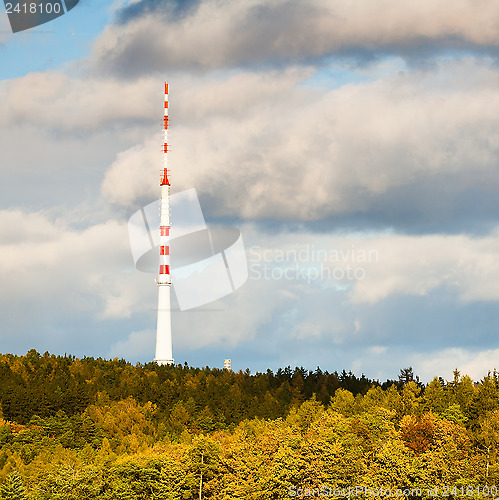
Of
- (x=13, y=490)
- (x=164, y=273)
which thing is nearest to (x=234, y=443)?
(x=13, y=490)

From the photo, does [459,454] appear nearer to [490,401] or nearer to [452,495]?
[452,495]

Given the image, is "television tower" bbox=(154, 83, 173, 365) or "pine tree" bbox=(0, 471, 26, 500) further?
"television tower" bbox=(154, 83, 173, 365)

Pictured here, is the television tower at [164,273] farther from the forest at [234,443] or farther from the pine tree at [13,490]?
the pine tree at [13,490]

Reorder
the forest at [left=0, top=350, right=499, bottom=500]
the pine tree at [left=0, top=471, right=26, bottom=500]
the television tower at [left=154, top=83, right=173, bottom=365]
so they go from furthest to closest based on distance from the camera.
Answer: the television tower at [left=154, top=83, right=173, bottom=365]
the forest at [left=0, top=350, right=499, bottom=500]
the pine tree at [left=0, top=471, right=26, bottom=500]

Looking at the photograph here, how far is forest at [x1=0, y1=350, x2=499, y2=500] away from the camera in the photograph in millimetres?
100312

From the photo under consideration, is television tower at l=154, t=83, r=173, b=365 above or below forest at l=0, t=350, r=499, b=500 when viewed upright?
→ above

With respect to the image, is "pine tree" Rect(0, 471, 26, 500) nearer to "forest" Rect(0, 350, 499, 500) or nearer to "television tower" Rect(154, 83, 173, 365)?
"forest" Rect(0, 350, 499, 500)

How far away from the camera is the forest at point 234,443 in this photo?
329ft

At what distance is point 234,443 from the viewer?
117 meters

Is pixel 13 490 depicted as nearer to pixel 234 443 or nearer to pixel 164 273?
pixel 234 443

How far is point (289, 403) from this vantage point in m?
186

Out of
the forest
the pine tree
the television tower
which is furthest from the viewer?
the television tower

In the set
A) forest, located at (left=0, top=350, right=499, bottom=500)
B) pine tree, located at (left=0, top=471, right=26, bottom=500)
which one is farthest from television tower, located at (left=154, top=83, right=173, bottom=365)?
pine tree, located at (left=0, top=471, right=26, bottom=500)

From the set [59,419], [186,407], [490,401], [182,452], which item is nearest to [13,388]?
[59,419]
